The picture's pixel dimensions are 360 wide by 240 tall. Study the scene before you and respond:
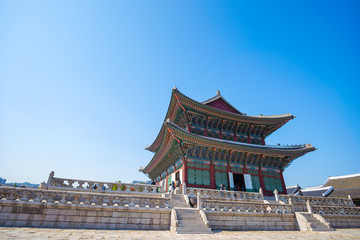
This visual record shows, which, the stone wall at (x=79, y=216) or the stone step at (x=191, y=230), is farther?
the stone step at (x=191, y=230)

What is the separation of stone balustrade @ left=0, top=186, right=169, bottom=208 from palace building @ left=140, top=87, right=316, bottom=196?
7907mm

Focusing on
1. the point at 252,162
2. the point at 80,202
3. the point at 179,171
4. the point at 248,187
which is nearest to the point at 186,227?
the point at 80,202

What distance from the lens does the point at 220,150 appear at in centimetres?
1945

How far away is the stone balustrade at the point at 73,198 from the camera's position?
28.3 feet

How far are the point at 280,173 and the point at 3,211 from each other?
2430cm

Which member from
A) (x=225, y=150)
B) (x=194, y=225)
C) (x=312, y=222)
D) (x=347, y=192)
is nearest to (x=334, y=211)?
(x=312, y=222)

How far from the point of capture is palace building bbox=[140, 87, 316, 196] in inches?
726

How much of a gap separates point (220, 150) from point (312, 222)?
30.9ft

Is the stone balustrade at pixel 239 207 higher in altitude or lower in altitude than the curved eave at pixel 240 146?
lower

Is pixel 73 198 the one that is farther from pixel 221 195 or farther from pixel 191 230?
pixel 221 195

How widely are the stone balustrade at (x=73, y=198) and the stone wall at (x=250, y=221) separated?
2870mm

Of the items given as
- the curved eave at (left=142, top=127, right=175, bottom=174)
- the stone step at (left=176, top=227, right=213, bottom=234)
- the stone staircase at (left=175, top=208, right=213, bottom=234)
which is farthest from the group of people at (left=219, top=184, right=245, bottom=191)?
the stone step at (left=176, top=227, right=213, bottom=234)

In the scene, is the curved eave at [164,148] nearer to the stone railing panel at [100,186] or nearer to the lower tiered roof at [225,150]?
the lower tiered roof at [225,150]

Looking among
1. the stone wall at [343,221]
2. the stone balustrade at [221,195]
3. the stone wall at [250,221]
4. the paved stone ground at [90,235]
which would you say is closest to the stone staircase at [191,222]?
the paved stone ground at [90,235]
